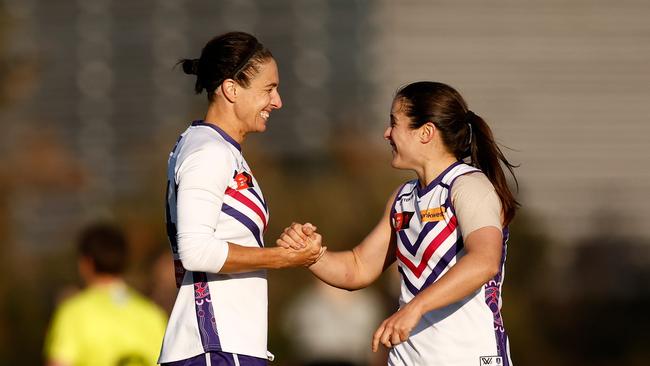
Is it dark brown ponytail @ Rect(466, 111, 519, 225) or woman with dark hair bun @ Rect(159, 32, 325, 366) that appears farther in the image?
dark brown ponytail @ Rect(466, 111, 519, 225)

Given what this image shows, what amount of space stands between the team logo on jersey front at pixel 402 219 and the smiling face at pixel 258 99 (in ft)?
2.18

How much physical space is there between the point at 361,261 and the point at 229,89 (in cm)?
105

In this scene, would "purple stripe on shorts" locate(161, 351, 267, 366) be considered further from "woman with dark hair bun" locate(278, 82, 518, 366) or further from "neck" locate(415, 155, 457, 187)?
"neck" locate(415, 155, 457, 187)

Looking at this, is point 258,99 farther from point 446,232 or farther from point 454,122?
point 446,232

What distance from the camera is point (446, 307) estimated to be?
15.7ft

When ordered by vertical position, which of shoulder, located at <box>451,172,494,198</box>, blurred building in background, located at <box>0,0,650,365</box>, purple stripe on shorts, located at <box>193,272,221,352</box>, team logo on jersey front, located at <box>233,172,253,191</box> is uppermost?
blurred building in background, located at <box>0,0,650,365</box>

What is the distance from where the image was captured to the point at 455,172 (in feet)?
15.9

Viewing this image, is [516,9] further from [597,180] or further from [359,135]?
[359,135]

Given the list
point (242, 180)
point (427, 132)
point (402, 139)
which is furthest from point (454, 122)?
point (242, 180)

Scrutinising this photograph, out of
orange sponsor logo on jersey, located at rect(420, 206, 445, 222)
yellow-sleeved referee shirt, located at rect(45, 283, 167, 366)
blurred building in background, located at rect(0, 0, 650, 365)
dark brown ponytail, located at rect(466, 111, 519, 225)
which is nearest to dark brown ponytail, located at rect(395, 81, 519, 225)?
dark brown ponytail, located at rect(466, 111, 519, 225)

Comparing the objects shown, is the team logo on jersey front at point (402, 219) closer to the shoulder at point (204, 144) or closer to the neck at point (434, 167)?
the neck at point (434, 167)

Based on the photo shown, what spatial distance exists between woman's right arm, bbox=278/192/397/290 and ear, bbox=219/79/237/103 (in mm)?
880

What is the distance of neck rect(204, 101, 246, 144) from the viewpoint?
4844 mm

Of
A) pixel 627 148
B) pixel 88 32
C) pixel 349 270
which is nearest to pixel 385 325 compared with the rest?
pixel 349 270
